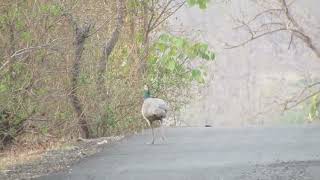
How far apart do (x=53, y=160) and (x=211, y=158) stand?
2.47m

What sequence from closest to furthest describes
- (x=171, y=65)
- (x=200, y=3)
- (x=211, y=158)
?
1. (x=211, y=158)
2. (x=200, y=3)
3. (x=171, y=65)

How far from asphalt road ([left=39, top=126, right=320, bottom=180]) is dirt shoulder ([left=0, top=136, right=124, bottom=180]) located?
0.28m

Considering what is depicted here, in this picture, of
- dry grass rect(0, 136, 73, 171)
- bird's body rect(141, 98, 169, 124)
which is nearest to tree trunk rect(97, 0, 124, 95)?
dry grass rect(0, 136, 73, 171)

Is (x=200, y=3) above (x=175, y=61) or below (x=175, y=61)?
above

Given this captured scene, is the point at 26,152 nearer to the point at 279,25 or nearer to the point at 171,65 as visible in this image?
the point at 171,65

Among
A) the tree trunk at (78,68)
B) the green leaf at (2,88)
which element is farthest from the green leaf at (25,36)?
the tree trunk at (78,68)

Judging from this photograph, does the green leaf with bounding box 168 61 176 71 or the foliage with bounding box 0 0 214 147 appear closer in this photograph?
the foliage with bounding box 0 0 214 147

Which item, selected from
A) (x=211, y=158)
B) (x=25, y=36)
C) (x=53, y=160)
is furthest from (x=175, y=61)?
(x=211, y=158)

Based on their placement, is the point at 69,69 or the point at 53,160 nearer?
the point at 53,160

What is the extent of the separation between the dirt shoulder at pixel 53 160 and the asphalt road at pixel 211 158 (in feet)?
0.92

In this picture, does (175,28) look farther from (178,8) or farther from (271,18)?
(271,18)

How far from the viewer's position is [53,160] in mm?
11180

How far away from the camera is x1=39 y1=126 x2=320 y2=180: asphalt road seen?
8836 mm

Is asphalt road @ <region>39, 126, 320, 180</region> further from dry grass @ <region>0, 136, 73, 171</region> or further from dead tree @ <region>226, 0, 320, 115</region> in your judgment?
dead tree @ <region>226, 0, 320, 115</region>
